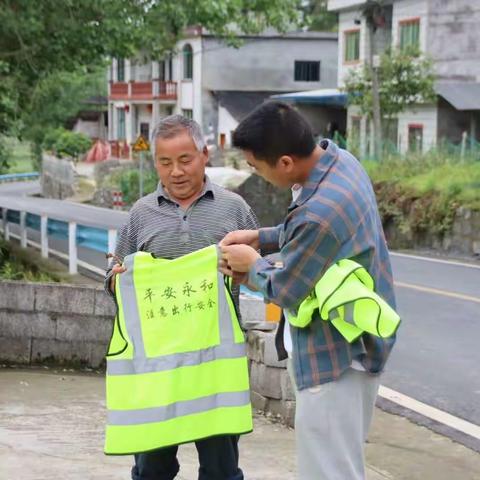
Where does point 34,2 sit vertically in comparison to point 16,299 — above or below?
above

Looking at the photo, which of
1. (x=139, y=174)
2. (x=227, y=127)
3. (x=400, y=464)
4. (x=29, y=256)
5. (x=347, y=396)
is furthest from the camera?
(x=227, y=127)

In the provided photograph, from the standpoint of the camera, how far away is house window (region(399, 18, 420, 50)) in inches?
1266

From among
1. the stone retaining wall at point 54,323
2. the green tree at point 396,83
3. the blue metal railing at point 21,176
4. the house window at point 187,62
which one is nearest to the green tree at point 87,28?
the stone retaining wall at point 54,323

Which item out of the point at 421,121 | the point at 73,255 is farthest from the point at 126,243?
the point at 421,121

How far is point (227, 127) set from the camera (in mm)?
47812

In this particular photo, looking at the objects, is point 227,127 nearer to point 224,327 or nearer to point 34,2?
point 34,2

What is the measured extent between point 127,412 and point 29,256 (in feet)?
37.0

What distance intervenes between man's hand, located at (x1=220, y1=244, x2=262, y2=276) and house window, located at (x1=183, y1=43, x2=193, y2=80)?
4608 cm

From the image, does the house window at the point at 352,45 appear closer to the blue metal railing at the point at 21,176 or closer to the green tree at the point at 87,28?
the green tree at the point at 87,28

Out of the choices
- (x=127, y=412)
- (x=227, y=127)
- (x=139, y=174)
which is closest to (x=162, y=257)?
(x=127, y=412)

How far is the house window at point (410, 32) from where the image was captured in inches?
1266

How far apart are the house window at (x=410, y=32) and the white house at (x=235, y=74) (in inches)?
582

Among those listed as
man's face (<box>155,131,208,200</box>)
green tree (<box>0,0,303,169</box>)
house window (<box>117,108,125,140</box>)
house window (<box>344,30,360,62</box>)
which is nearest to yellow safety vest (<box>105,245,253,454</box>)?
man's face (<box>155,131,208,200</box>)

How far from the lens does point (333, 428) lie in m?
3.14
